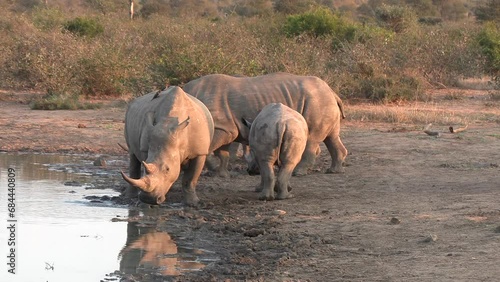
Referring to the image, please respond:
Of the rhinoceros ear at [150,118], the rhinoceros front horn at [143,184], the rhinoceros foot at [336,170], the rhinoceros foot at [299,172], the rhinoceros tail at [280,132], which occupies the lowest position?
the rhinoceros foot at [336,170]

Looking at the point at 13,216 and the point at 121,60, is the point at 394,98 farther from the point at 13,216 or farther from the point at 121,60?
the point at 13,216

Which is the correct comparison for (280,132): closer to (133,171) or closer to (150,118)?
(150,118)

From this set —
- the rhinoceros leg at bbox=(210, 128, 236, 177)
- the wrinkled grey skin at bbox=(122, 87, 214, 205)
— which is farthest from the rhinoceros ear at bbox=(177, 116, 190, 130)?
the rhinoceros leg at bbox=(210, 128, 236, 177)

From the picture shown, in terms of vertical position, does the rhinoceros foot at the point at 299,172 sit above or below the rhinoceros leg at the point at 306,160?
below

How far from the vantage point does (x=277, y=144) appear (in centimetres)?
1034

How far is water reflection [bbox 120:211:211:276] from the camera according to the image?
7832 mm

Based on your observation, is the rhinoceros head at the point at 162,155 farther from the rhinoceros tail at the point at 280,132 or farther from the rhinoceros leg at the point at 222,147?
the rhinoceros leg at the point at 222,147

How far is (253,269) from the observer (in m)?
7.51

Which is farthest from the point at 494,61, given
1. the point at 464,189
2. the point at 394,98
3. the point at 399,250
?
the point at 399,250

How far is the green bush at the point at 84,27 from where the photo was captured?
88.9ft

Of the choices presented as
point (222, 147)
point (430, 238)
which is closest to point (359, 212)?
point (430, 238)

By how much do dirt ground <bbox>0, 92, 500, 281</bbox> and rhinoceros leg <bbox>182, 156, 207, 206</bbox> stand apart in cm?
19

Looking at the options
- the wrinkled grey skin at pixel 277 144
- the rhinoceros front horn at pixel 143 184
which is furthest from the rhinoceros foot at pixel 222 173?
the rhinoceros front horn at pixel 143 184

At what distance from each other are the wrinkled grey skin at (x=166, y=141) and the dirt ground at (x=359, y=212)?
1.36ft
